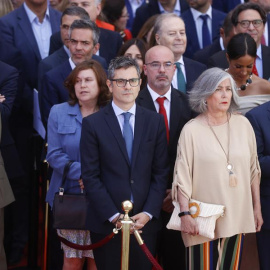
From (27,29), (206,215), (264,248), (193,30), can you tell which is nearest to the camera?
(206,215)

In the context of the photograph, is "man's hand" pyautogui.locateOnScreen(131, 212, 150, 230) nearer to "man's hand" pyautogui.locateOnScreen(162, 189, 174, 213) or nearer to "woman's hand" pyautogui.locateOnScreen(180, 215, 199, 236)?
"woman's hand" pyautogui.locateOnScreen(180, 215, 199, 236)

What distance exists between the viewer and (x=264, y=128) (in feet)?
20.4

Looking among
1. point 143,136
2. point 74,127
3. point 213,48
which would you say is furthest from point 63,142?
point 213,48

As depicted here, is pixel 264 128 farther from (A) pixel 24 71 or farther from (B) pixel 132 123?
(A) pixel 24 71

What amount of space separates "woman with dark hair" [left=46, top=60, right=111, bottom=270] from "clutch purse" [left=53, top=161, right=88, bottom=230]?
16 centimetres

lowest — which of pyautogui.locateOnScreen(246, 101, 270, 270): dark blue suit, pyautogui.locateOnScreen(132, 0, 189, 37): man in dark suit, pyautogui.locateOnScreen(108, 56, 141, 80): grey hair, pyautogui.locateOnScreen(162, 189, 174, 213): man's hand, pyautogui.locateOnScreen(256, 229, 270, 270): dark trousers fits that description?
pyautogui.locateOnScreen(256, 229, 270, 270): dark trousers

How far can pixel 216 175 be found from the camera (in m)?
5.71

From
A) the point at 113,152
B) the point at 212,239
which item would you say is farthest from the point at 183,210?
the point at 113,152

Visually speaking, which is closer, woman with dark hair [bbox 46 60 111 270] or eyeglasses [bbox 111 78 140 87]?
eyeglasses [bbox 111 78 140 87]

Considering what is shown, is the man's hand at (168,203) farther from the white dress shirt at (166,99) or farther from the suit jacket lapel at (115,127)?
the white dress shirt at (166,99)

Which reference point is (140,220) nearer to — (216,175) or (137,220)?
(137,220)

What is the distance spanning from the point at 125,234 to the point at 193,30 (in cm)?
425

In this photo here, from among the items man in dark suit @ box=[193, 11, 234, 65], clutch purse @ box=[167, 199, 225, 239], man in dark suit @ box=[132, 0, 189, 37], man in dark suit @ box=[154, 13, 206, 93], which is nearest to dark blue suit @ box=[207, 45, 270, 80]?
man in dark suit @ box=[154, 13, 206, 93]

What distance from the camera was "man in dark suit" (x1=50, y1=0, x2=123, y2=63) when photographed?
26.5ft
